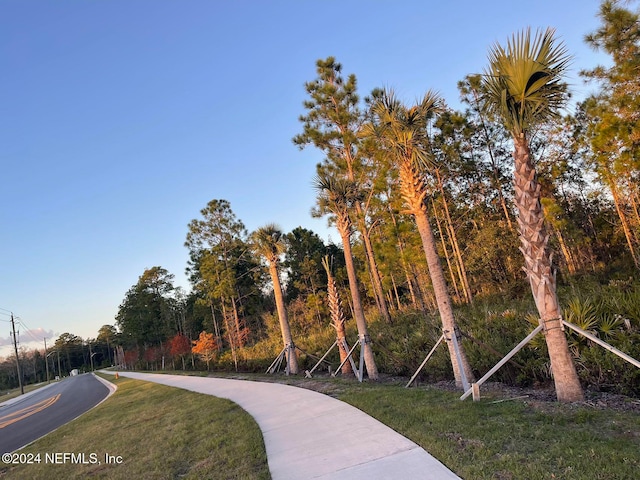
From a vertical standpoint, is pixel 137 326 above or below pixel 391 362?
above

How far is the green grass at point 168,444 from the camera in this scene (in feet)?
17.4

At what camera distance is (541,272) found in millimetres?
5703

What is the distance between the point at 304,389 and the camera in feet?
34.9

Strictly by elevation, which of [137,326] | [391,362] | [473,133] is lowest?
[391,362]

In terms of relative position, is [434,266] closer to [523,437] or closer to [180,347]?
[523,437]

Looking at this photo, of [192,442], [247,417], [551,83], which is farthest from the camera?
[247,417]

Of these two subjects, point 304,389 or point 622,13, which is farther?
point 622,13

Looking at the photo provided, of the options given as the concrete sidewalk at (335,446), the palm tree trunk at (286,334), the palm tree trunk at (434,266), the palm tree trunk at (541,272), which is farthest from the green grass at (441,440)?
the palm tree trunk at (286,334)

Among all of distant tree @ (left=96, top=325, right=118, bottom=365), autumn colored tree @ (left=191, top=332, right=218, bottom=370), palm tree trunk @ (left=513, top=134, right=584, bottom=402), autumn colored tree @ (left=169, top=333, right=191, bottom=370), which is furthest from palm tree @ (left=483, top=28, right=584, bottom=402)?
distant tree @ (left=96, top=325, right=118, bottom=365)

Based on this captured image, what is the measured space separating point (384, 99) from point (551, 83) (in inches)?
141

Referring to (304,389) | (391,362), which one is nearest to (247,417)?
(304,389)

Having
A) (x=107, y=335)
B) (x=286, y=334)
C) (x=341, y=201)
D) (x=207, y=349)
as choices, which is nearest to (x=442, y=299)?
(x=341, y=201)

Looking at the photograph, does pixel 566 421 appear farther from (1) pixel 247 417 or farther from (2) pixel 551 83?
(1) pixel 247 417

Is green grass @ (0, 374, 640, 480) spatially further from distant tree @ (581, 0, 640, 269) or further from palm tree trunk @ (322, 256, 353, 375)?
distant tree @ (581, 0, 640, 269)
